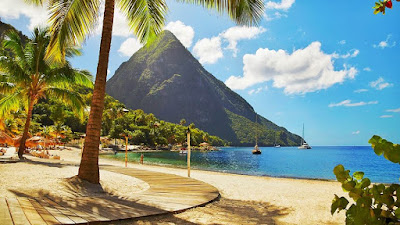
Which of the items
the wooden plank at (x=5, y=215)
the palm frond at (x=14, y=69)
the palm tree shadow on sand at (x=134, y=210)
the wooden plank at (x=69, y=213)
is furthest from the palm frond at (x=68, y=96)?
the wooden plank at (x=5, y=215)

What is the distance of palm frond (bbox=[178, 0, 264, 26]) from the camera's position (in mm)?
7035

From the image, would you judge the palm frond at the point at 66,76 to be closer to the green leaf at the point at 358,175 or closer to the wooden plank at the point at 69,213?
the wooden plank at the point at 69,213

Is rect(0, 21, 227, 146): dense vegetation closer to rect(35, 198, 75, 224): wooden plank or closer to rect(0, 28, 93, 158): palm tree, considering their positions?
rect(0, 28, 93, 158): palm tree

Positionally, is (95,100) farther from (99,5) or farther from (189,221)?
(189,221)

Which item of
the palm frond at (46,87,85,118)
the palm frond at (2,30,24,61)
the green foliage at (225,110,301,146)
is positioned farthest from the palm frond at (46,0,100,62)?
the green foliage at (225,110,301,146)

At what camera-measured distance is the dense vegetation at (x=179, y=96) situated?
169500mm

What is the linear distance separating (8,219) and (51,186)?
322 centimetres

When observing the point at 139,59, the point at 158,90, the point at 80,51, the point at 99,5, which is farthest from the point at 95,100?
the point at 139,59

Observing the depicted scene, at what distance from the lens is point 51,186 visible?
6152 millimetres

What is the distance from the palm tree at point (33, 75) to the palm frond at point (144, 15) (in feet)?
21.2

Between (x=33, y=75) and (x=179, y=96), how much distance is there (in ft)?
551

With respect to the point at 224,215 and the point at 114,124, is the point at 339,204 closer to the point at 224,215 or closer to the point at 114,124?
the point at 224,215

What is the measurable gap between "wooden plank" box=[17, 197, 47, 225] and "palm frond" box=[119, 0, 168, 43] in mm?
6671

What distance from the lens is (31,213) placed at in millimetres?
3680
